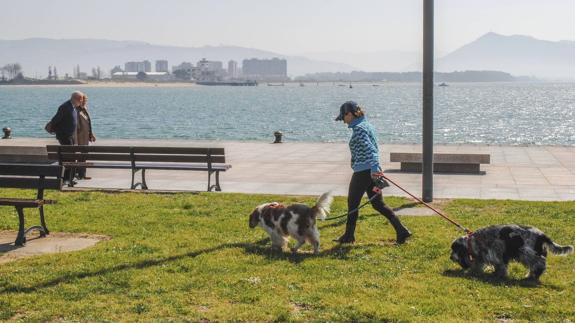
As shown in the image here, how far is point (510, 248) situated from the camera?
22.6 ft

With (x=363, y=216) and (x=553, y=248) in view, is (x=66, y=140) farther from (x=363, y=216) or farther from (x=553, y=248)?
(x=553, y=248)

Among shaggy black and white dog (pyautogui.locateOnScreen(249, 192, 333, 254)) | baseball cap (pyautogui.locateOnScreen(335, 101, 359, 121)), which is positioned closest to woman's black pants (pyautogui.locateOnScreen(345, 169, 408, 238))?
shaggy black and white dog (pyautogui.locateOnScreen(249, 192, 333, 254))

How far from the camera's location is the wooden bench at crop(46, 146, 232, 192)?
528 inches

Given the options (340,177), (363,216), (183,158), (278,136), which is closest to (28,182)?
(183,158)

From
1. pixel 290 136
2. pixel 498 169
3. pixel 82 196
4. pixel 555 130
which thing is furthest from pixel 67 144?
pixel 555 130

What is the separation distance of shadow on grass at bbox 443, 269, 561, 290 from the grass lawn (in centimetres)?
2

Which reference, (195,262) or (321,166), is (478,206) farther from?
(321,166)

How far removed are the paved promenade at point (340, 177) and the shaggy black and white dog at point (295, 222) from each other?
4748mm

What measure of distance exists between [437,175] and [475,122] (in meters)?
51.4

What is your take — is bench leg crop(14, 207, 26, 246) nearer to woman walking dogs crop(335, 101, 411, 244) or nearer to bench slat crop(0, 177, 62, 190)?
bench slat crop(0, 177, 62, 190)

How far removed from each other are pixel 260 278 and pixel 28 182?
374cm

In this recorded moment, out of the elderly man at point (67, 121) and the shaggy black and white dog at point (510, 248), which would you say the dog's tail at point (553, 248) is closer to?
the shaggy black and white dog at point (510, 248)

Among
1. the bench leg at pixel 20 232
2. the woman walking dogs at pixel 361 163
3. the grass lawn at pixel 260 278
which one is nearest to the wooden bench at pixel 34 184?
the bench leg at pixel 20 232

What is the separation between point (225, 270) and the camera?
24.3 ft
